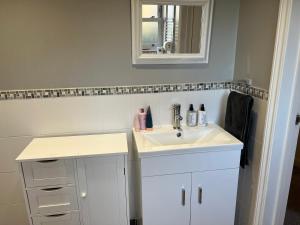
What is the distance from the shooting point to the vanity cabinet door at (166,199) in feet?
4.96

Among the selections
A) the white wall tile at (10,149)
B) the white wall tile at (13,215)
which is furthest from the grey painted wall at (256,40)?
the white wall tile at (13,215)

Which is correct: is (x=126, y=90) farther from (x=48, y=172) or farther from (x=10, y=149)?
(x=10, y=149)

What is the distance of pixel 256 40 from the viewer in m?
1.53

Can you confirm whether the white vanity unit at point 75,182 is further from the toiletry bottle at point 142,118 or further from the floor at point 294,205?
the floor at point 294,205

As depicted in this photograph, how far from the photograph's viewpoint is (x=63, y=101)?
5.49ft

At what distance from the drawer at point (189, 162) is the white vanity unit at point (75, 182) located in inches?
6.6

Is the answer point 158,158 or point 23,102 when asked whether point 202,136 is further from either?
point 23,102

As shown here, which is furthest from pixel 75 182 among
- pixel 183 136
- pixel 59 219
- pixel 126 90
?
pixel 183 136

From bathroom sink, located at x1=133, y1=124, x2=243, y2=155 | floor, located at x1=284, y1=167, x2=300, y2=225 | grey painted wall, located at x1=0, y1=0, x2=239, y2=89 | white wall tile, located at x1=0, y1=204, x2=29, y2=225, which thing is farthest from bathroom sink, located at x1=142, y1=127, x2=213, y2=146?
white wall tile, located at x1=0, y1=204, x2=29, y2=225

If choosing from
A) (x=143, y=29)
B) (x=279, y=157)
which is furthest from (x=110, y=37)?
(x=279, y=157)

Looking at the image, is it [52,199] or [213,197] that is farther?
[213,197]

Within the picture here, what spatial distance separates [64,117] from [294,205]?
218cm

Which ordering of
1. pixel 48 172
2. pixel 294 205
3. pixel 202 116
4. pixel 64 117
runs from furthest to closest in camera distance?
pixel 294 205
pixel 202 116
pixel 64 117
pixel 48 172

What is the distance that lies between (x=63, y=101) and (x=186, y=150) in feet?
3.06
